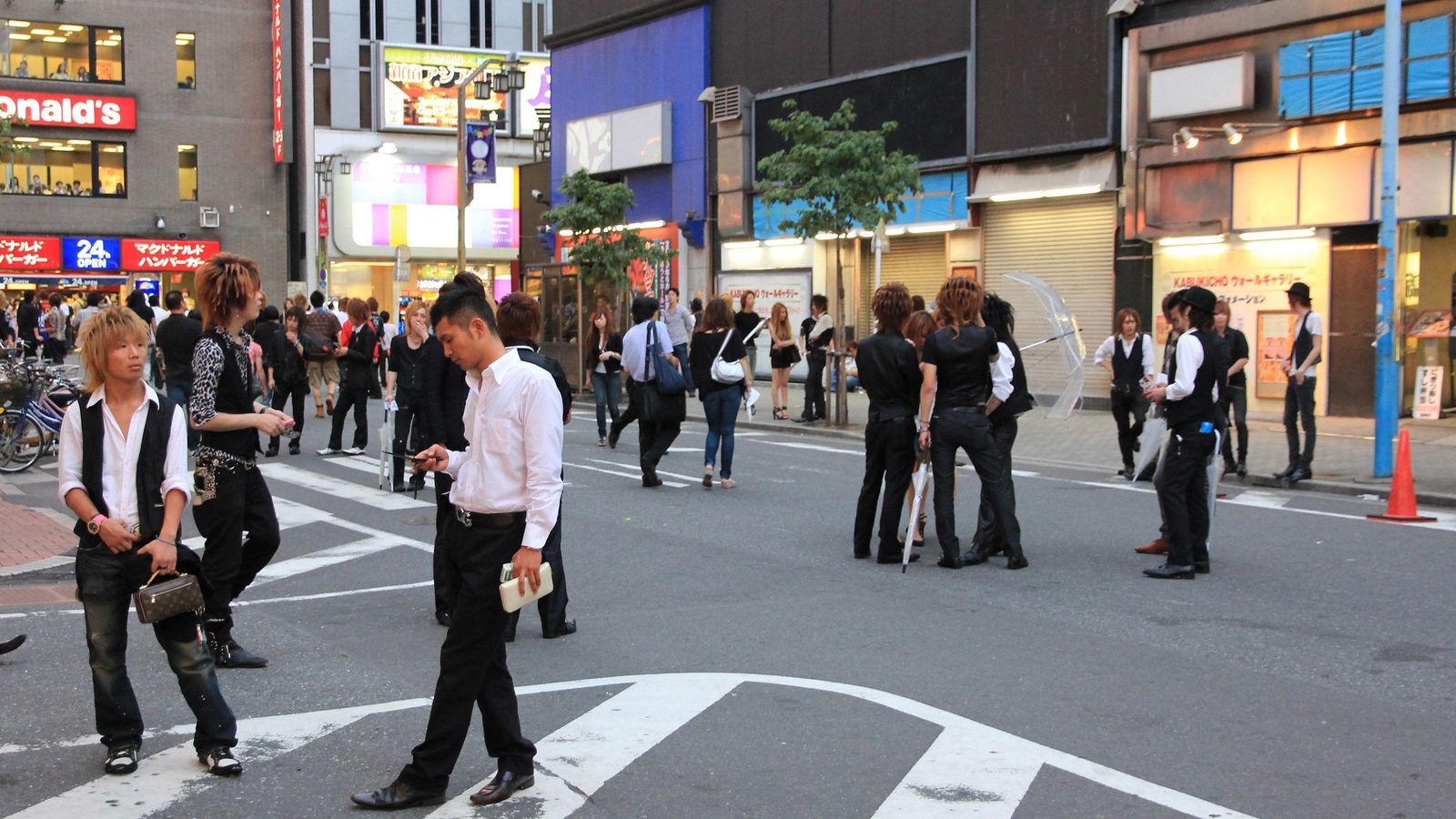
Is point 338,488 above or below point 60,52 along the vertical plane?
below

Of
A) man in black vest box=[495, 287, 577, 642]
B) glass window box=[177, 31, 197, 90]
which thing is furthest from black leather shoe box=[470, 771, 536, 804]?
glass window box=[177, 31, 197, 90]

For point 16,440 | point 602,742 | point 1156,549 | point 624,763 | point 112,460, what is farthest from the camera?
point 16,440

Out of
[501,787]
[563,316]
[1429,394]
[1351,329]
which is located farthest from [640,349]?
[563,316]

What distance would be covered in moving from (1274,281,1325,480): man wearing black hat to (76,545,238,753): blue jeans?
Result: 36.1 feet

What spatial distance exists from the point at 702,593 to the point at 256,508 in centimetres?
286

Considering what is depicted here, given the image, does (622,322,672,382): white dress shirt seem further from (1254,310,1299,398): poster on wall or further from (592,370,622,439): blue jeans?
(1254,310,1299,398): poster on wall

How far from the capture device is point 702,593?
8414mm

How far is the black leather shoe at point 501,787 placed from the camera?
4738 millimetres

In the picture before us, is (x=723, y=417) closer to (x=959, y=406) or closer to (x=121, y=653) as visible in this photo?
(x=959, y=406)

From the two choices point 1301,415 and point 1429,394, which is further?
point 1429,394

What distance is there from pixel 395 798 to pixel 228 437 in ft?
7.79

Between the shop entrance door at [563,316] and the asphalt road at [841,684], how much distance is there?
15478mm

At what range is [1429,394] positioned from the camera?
15930mm

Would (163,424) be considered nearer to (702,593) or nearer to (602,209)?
(702,593)
